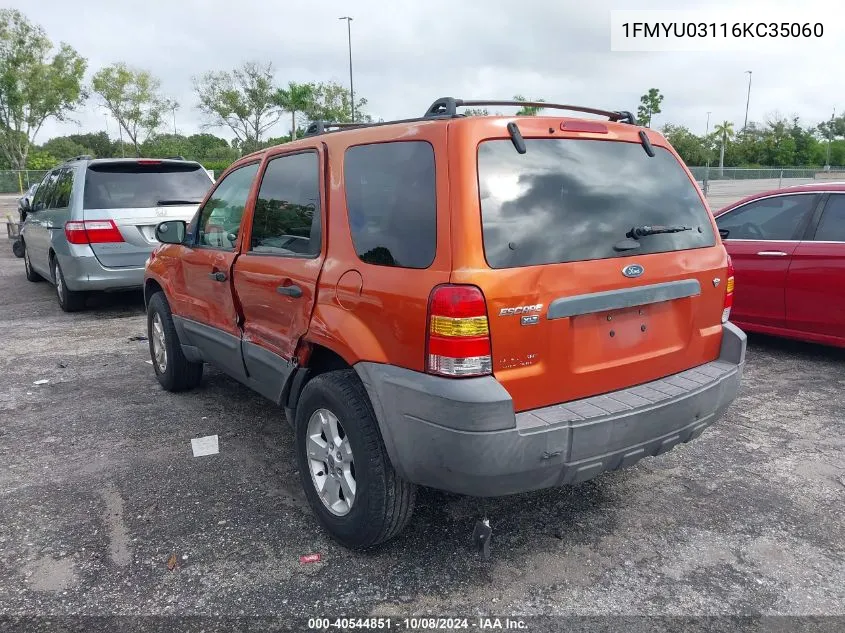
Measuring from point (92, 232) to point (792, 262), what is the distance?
23.7 ft

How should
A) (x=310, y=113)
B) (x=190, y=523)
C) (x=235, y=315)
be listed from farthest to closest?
(x=310, y=113) → (x=235, y=315) → (x=190, y=523)

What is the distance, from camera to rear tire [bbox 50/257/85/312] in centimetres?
823

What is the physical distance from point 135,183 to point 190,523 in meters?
5.71

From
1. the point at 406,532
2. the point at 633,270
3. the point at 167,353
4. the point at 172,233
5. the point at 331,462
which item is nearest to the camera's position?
the point at 633,270

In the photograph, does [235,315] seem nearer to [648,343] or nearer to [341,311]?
[341,311]

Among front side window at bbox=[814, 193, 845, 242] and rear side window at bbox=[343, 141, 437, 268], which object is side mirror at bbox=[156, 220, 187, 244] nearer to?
rear side window at bbox=[343, 141, 437, 268]

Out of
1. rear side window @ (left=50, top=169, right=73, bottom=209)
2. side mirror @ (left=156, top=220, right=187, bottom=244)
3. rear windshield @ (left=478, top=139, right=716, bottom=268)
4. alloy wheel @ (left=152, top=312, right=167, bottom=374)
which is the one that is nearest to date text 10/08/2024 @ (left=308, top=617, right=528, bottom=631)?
rear windshield @ (left=478, top=139, right=716, bottom=268)

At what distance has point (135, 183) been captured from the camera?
7.88 meters

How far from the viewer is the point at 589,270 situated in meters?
2.72

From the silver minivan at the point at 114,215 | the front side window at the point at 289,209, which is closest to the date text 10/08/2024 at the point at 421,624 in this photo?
the front side window at the point at 289,209

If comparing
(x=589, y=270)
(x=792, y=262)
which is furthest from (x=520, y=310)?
(x=792, y=262)

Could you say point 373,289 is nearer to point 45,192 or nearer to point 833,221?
point 833,221

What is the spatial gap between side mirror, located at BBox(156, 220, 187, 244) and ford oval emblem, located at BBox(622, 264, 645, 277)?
306cm

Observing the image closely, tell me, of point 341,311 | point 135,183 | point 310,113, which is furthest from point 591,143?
point 310,113
